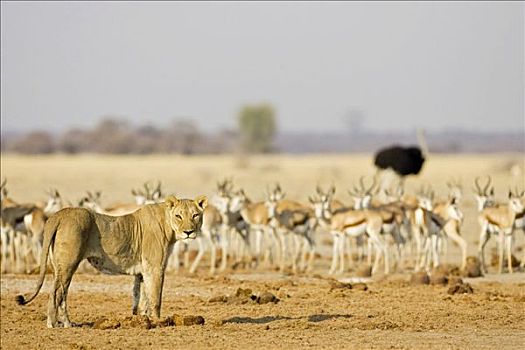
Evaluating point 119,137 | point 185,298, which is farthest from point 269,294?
point 119,137

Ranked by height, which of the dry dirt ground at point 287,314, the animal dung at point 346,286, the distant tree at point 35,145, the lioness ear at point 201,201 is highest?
the distant tree at point 35,145


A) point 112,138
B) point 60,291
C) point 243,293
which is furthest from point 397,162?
point 112,138

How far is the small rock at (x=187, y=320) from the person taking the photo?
1577 centimetres

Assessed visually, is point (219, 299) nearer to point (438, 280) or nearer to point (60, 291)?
point (60, 291)

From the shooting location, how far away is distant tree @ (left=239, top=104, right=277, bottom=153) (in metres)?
127

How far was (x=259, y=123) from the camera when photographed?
129125 mm

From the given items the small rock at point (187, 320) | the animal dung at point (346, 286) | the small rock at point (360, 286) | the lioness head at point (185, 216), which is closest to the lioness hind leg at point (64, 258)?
the lioness head at point (185, 216)

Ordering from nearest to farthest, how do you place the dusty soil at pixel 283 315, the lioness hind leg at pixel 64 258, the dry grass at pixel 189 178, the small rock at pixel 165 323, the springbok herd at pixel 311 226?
the dusty soil at pixel 283 315 → the lioness hind leg at pixel 64 258 → the small rock at pixel 165 323 → the springbok herd at pixel 311 226 → the dry grass at pixel 189 178

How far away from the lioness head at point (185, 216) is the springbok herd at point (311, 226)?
977cm

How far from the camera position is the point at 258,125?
129 meters

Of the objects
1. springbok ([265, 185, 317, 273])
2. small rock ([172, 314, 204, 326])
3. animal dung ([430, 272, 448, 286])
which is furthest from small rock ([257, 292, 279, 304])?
springbok ([265, 185, 317, 273])

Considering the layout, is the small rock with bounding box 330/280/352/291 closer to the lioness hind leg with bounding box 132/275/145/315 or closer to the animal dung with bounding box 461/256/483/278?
the animal dung with bounding box 461/256/483/278

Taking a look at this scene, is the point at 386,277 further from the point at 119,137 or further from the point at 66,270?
the point at 119,137

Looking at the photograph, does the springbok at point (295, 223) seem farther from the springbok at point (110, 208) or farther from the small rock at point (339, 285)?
the small rock at point (339, 285)
